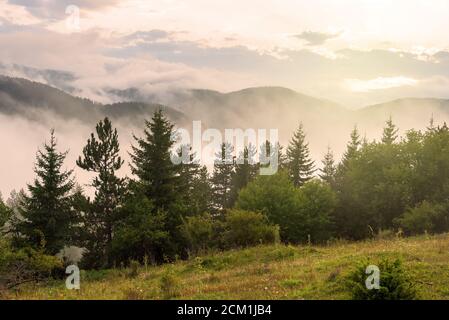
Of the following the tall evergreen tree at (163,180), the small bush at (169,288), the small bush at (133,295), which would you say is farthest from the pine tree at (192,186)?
the small bush at (133,295)

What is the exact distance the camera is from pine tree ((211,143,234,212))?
233 ft

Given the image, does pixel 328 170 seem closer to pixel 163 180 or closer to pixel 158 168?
pixel 163 180

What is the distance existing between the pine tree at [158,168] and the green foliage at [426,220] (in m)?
22.1

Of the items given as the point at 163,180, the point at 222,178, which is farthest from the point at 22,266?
the point at 222,178

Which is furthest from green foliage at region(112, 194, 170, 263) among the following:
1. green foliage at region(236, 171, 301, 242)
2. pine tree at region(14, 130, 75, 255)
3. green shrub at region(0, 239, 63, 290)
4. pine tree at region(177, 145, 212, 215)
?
green shrub at region(0, 239, 63, 290)

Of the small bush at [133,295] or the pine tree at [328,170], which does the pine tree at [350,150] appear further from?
the small bush at [133,295]

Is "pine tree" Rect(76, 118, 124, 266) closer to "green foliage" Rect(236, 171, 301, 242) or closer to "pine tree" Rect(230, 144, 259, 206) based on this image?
"green foliage" Rect(236, 171, 301, 242)

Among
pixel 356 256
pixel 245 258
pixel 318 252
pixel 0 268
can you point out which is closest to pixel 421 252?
pixel 356 256

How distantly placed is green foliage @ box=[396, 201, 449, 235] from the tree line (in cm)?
9

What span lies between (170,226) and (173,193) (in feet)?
10.4

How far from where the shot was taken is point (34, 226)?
4222 centimetres

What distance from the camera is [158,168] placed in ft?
148
